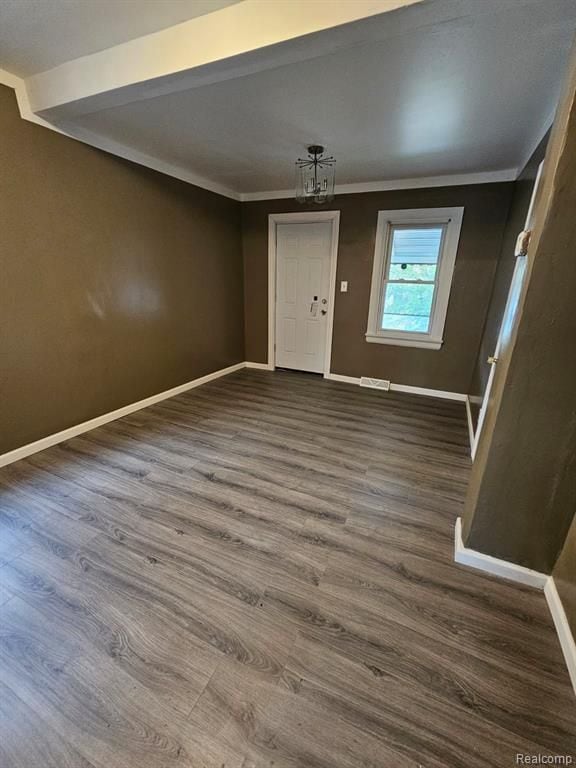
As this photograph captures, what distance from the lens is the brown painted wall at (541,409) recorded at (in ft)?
3.74

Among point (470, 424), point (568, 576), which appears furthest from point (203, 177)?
point (568, 576)

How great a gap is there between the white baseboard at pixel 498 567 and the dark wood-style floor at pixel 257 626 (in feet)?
0.16

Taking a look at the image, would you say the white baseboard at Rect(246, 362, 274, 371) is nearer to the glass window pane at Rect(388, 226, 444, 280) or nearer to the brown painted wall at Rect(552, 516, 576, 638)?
the glass window pane at Rect(388, 226, 444, 280)

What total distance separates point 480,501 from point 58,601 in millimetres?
1943

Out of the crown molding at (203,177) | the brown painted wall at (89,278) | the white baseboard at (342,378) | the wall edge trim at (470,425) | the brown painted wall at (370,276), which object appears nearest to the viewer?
the crown molding at (203,177)

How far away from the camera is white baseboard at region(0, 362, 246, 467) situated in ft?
7.68

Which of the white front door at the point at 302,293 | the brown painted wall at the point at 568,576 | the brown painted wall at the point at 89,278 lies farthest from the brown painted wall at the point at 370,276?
the brown painted wall at the point at 568,576

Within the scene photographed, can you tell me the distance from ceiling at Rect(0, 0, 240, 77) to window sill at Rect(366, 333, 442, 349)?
3138 millimetres

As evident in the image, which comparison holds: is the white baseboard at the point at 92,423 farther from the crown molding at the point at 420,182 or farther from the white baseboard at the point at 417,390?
the crown molding at the point at 420,182

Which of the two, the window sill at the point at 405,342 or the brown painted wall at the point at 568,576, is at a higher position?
the window sill at the point at 405,342

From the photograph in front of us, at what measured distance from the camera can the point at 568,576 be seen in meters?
1.31

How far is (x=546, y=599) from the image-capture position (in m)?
1.44

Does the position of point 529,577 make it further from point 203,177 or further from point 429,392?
point 203,177

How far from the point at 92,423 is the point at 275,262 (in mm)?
2928
